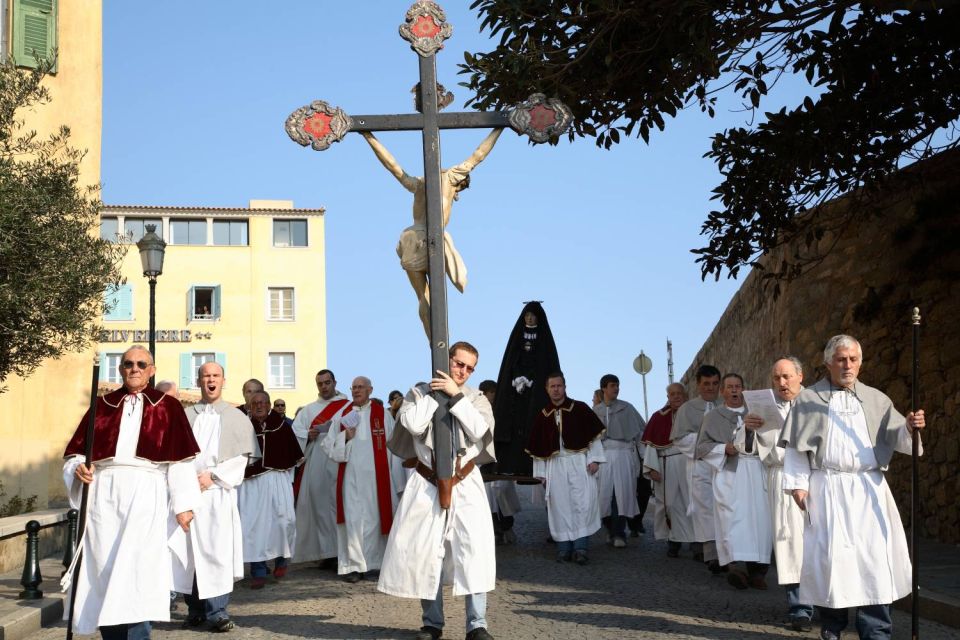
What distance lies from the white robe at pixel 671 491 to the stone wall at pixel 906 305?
2.28 m

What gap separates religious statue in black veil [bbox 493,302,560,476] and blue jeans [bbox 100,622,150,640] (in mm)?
7028

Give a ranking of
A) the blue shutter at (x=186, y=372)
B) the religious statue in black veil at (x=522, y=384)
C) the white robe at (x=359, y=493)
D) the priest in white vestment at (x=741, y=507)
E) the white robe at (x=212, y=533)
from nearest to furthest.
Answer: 1. the white robe at (x=212, y=533)
2. the priest in white vestment at (x=741, y=507)
3. the white robe at (x=359, y=493)
4. the religious statue in black veil at (x=522, y=384)
5. the blue shutter at (x=186, y=372)

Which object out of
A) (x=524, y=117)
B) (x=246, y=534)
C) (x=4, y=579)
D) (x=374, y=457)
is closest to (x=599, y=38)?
(x=524, y=117)

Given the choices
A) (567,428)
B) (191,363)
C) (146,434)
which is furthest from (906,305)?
(191,363)

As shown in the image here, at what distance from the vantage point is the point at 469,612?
7531 mm

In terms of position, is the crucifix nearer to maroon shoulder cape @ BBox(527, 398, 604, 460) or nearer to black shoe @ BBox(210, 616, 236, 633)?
black shoe @ BBox(210, 616, 236, 633)

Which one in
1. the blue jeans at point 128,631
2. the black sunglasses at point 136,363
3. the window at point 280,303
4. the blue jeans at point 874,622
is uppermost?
the window at point 280,303

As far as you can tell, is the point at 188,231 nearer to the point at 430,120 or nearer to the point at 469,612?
the point at 430,120

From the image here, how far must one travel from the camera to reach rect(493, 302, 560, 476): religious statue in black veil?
13.8 meters

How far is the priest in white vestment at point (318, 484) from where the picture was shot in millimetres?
12102

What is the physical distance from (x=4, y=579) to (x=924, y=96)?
9.97 meters

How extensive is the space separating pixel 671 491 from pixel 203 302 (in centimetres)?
4035

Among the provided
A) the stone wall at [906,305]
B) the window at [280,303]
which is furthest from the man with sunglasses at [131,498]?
the window at [280,303]

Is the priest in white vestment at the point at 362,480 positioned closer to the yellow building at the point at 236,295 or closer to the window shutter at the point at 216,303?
the yellow building at the point at 236,295
